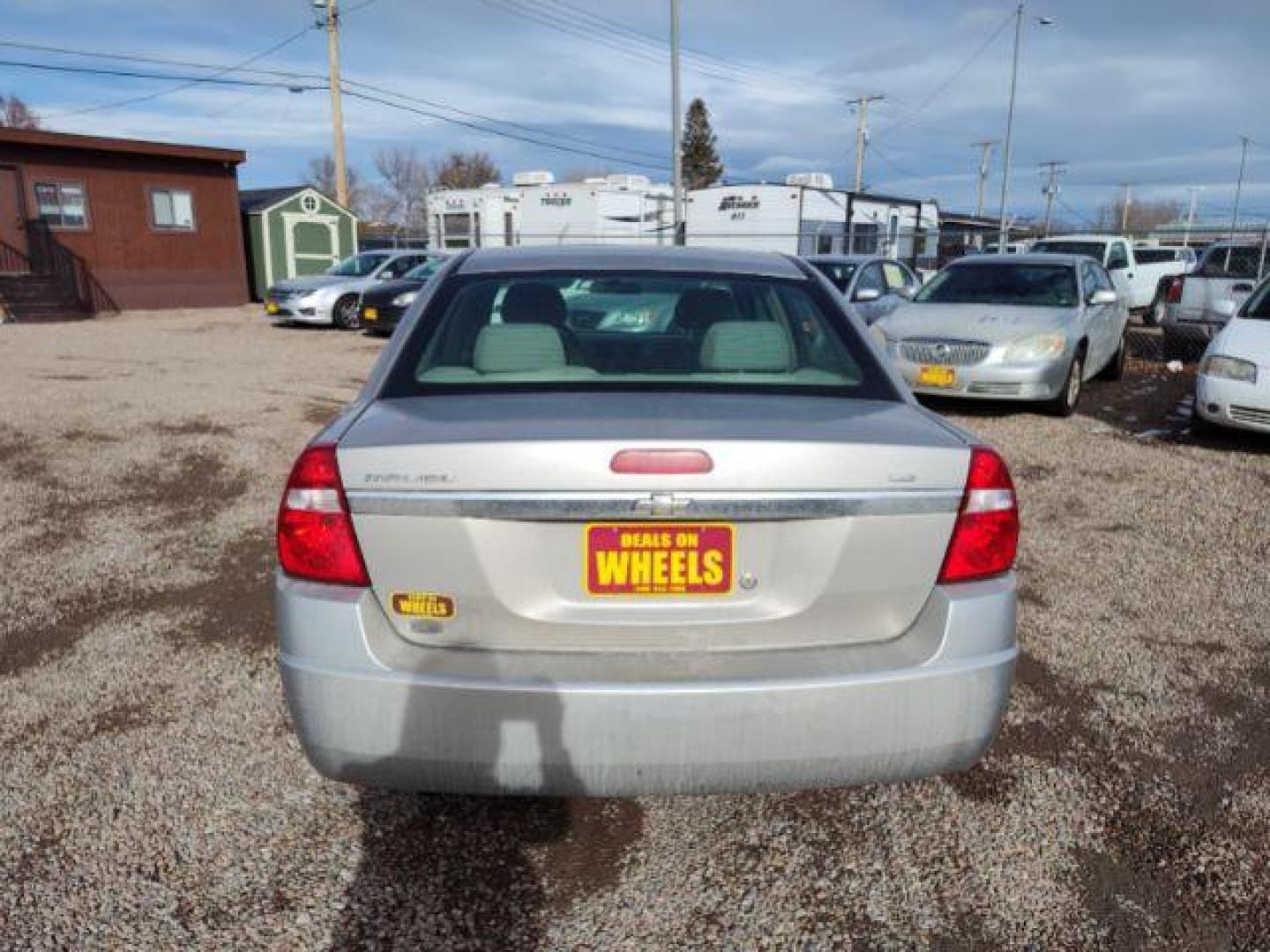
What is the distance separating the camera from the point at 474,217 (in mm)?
28953

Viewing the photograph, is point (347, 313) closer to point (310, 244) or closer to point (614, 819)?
point (310, 244)

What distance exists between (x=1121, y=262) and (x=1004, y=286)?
10856 millimetres

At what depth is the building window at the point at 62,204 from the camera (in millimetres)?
21391

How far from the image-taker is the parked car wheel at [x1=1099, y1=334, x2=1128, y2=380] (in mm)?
11094

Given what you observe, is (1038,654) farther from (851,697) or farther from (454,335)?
(454,335)

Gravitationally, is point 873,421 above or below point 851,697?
above

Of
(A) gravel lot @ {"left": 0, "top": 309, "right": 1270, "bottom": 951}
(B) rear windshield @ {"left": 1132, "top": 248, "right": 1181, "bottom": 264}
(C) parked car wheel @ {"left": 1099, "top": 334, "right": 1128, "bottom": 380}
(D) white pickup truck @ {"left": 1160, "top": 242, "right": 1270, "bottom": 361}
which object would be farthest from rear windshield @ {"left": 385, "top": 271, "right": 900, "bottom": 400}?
(B) rear windshield @ {"left": 1132, "top": 248, "right": 1181, "bottom": 264}

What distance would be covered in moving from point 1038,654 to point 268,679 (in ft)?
10.00

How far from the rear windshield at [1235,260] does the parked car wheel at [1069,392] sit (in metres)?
6.03

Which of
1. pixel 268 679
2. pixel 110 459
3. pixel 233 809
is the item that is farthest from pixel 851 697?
pixel 110 459

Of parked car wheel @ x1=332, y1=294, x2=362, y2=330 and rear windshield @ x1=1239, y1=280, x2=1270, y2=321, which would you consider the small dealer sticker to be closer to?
rear windshield @ x1=1239, y1=280, x2=1270, y2=321

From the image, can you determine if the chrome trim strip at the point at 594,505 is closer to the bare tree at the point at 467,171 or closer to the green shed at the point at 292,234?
the green shed at the point at 292,234

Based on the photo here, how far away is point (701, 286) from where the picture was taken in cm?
321

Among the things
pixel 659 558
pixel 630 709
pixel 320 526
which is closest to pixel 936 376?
pixel 659 558
